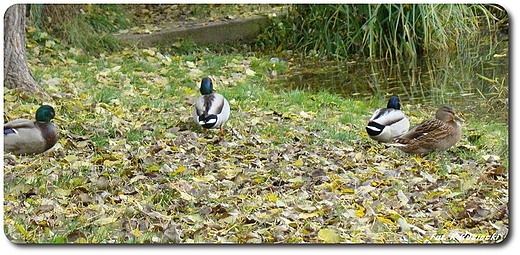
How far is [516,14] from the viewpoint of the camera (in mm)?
4543

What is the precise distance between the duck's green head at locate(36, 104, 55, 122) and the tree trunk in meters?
0.71

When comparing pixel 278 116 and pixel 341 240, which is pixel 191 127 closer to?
pixel 278 116

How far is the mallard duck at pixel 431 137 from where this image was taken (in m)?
5.17

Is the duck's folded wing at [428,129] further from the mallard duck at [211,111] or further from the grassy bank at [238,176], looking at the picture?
the mallard duck at [211,111]

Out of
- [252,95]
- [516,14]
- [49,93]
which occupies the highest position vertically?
[516,14]

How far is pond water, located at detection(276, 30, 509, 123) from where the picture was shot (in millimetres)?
5836

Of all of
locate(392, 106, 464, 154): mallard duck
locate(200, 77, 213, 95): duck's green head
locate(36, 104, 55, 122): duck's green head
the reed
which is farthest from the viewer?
the reed

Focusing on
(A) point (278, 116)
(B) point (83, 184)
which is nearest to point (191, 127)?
(A) point (278, 116)

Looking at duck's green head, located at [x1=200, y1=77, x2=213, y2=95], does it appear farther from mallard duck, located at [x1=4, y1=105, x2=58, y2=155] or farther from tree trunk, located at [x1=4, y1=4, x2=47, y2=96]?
mallard duck, located at [x1=4, y1=105, x2=58, y2=155]

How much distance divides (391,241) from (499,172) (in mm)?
781

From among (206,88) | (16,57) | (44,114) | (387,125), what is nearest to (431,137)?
(387,125)

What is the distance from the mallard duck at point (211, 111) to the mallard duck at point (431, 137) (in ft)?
3.23

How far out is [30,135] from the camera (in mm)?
4562

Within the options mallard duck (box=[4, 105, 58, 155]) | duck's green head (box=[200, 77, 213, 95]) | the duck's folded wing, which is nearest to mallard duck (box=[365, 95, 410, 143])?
the duck's folded wing
